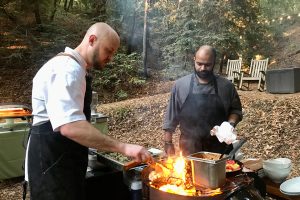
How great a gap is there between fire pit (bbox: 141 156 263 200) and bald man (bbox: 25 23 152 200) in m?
0.32

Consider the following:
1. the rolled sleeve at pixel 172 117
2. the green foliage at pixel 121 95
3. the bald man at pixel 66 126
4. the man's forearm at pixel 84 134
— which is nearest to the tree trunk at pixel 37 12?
the green foliage at pixel 121 95

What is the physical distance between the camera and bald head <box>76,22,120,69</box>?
196 cm

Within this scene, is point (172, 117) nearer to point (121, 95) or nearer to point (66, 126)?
point (66, 126)

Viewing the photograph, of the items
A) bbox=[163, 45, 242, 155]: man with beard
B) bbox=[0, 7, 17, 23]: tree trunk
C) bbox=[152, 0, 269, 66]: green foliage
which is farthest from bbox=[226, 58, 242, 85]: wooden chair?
bbox=[0, 7, 17, 23]: tree trunk

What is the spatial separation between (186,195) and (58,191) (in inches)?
33.3

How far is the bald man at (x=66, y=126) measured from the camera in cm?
176

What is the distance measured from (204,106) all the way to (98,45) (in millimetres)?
1620

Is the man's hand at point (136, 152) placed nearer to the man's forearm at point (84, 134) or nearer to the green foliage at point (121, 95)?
the man's forearm at point (84, 134)

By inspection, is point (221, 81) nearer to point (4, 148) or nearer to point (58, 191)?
point (58, 191)

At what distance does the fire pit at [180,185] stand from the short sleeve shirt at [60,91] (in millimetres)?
745

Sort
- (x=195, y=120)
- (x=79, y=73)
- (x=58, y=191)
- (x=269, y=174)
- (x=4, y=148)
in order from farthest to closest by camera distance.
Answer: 1. (x=4, y=148)
2. (x=195, y=120)
3. (x=269, y=174)
4. (x=58, y=191)
5. (x=79, y=73)

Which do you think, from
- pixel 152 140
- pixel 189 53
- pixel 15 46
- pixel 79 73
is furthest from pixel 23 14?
pixel 79 73

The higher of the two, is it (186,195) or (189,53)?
(189,53)

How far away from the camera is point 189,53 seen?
12.5m
